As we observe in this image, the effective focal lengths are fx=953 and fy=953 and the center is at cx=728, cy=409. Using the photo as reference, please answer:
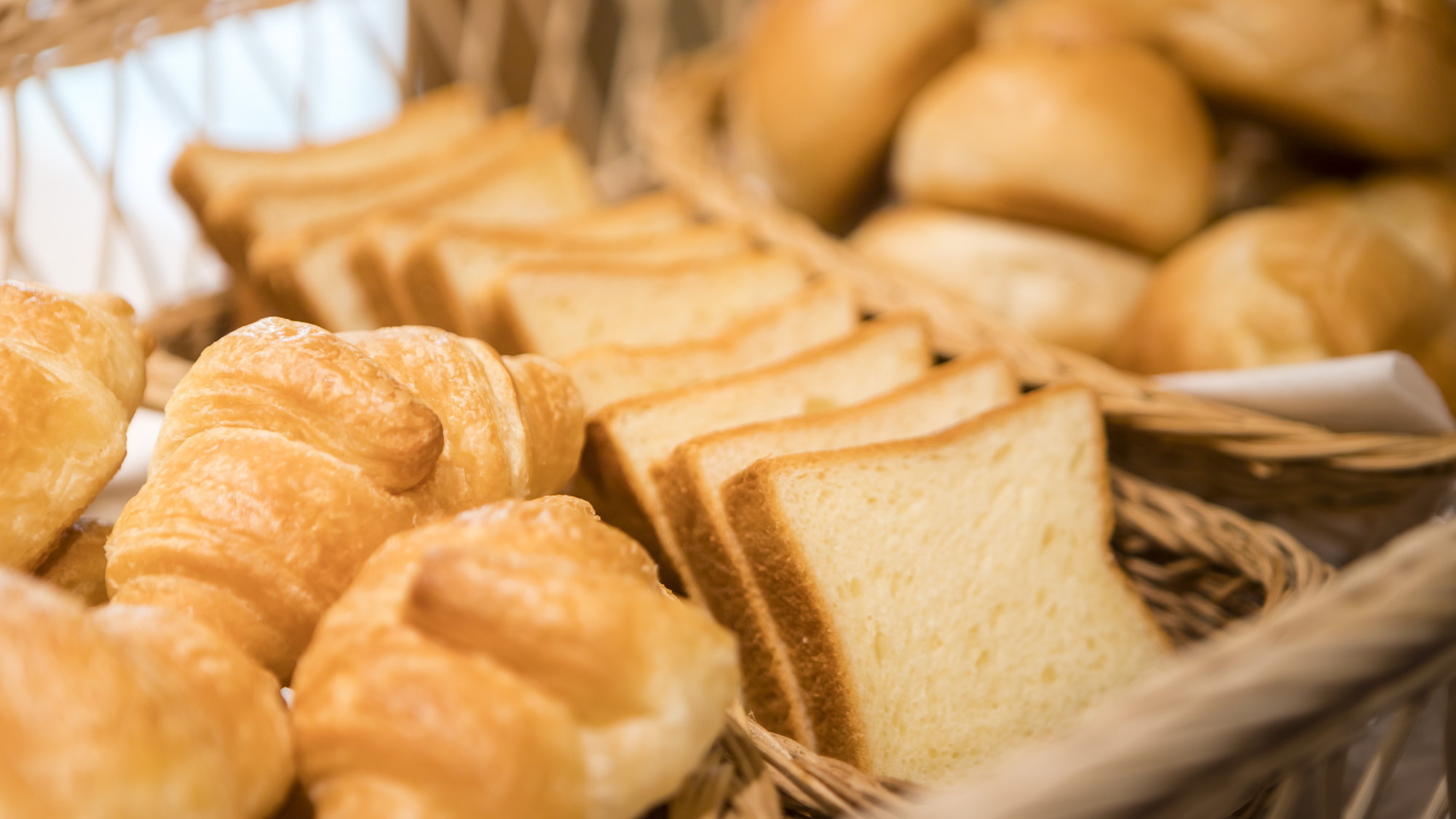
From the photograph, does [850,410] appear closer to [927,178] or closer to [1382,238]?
[927,178]

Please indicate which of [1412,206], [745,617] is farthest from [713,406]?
[1412,206]

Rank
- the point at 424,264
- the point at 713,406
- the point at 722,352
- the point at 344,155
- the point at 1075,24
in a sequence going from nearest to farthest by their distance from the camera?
the point at 713,406
the point at 722,352
the point at 424,264
the point at 1075,24
the point at 344,155

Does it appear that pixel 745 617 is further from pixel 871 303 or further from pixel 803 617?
pixel 871 303

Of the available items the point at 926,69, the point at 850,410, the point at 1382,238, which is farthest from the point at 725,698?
the point at 926,69

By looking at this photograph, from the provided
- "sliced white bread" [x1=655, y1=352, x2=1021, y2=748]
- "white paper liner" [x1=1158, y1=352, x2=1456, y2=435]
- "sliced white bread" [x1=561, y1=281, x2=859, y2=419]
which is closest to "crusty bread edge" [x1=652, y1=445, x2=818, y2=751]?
"sliced white bread" [x1=655, y1=352, x2=1021, y2=748]

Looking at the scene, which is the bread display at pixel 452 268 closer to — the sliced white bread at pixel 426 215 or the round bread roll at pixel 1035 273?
the sliced white bread at pixel 426 215
